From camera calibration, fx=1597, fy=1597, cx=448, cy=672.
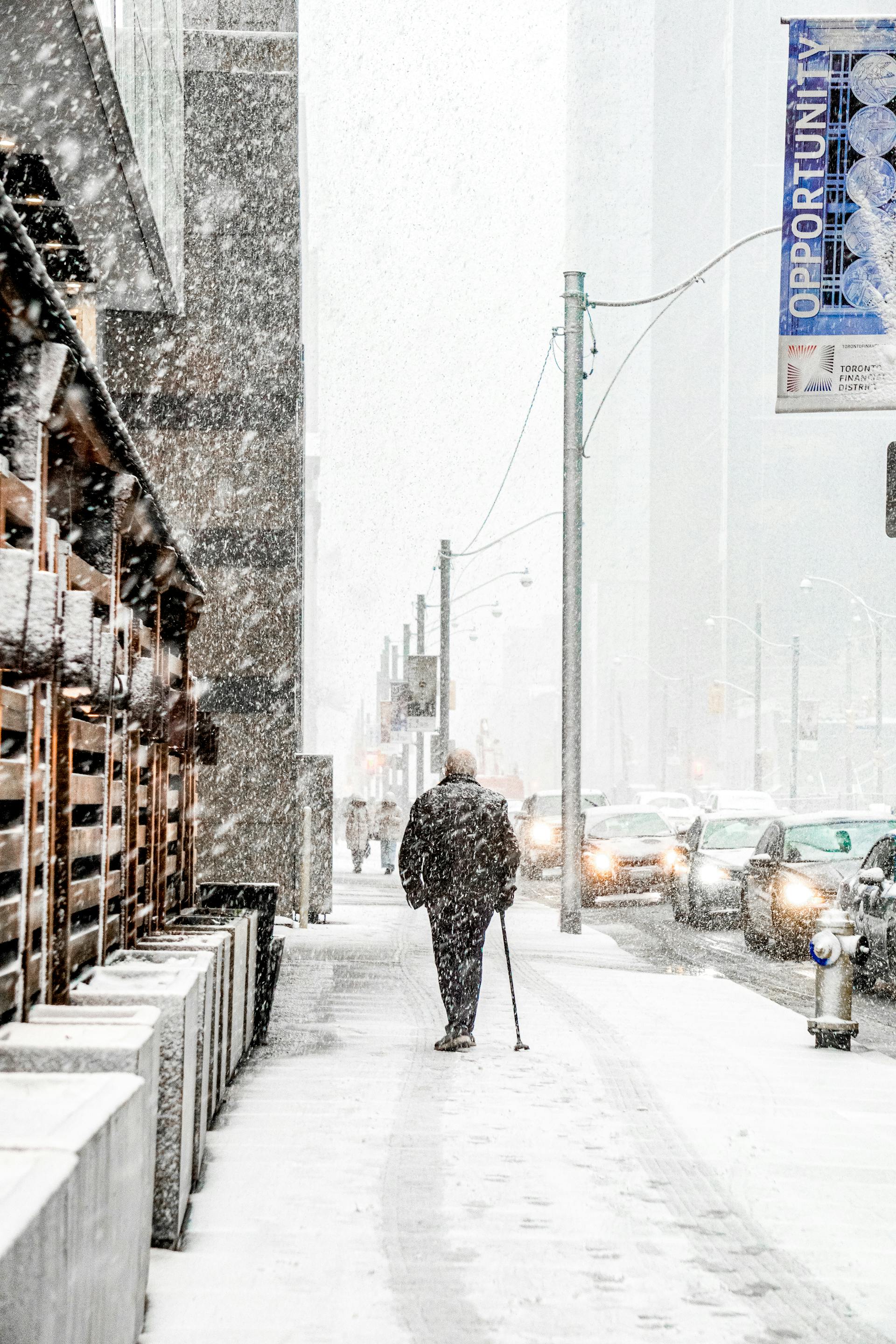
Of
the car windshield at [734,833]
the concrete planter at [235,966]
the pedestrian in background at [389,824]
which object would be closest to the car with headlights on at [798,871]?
the car windshield at [734,833]

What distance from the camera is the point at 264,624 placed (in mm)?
18547

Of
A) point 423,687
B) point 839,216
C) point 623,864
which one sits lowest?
point 623,864

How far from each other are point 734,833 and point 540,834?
12.0 meters

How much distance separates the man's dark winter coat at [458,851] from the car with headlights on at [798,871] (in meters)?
7.47

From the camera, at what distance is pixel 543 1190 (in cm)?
604

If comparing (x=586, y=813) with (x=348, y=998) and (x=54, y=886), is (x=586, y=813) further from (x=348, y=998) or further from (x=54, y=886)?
(x=54, y=886)

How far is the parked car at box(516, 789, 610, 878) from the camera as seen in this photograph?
3334cm

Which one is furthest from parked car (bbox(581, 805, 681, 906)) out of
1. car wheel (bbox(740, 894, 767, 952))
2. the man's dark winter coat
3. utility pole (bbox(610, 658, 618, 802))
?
utility pole (bbox(610, 658, 618, 802))

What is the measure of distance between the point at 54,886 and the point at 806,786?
326 feet

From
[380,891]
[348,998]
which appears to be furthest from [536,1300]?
[380,891]

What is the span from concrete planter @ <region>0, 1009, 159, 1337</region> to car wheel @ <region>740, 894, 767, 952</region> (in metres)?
13.7

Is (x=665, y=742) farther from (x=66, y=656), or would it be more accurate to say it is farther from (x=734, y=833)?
(x=66, y=656)

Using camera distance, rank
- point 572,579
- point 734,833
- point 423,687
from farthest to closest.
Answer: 1. point 423,687
2. point 734,833
3. point 572,579

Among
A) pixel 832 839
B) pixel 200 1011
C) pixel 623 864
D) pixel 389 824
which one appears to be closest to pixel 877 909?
pixel 832 839
